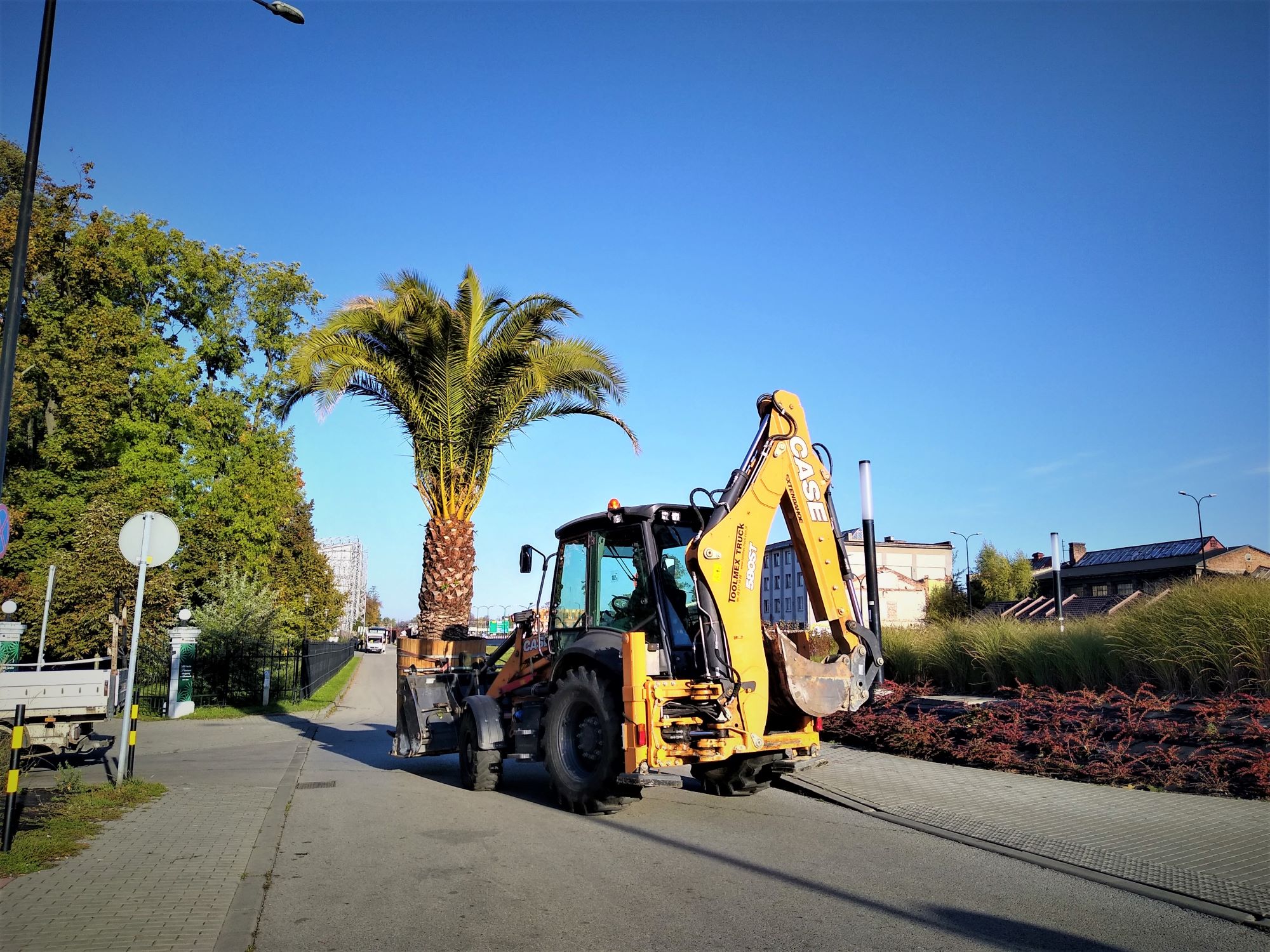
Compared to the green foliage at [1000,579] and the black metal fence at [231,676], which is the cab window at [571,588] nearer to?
the black metal fence at [231,676]

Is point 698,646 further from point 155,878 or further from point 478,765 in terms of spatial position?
point 155,878

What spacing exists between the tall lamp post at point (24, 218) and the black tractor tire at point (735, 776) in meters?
7.21

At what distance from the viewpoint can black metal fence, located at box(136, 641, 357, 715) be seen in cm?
2133

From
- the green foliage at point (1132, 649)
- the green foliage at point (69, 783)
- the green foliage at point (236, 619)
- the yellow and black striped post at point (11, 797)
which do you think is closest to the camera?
the yellow and black striped post at point (11, 797)

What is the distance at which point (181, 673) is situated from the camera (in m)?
20.5

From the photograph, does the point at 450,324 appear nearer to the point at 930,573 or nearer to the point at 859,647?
the point at 859,647

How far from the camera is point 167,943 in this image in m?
4.73

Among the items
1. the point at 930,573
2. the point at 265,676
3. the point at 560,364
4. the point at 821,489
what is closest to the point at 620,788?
the point at 821,489

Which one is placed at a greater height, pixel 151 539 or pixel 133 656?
pixel 151 539

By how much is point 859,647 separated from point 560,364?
8745 mm

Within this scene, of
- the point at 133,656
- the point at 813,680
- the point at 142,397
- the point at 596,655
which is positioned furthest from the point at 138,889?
the point at 142,397

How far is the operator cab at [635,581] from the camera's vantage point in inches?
319

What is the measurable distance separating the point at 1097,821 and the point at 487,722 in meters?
6.15

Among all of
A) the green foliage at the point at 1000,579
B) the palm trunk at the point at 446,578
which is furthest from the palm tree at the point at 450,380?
the green foliage at the point at 1000,579
